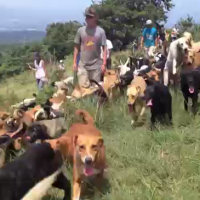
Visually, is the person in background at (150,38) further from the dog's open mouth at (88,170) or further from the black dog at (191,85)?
the dog's open mouth at (88,170)

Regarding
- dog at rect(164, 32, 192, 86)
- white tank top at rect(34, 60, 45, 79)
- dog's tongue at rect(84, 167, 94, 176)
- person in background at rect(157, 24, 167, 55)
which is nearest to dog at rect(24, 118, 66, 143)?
dog's tongue at rect(84, 167, 94, 176)

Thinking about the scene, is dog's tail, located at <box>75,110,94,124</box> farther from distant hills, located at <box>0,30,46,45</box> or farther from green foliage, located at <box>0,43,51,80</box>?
green foliage, located at <box>0,43,51,80</box>

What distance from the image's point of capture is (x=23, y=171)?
488 cm

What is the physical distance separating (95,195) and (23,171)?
3.11ft

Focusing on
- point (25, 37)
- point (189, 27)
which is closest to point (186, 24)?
point (189, 27)

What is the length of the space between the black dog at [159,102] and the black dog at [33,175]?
2175 millimetres

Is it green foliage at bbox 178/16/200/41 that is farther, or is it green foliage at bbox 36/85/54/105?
green foliage at bbox 178/16/200/41

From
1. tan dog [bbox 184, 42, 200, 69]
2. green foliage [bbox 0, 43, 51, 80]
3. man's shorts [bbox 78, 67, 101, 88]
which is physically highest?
tan dog [bbox 184, 42, 200, 69]

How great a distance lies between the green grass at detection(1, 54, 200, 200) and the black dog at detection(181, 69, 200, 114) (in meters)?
0.23

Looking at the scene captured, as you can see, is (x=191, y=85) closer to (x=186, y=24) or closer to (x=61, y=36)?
(x=186, y=24)

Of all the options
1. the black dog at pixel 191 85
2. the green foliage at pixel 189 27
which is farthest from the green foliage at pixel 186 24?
the black dog at pixel 191 85

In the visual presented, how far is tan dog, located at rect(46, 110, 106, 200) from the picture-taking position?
16.3ft

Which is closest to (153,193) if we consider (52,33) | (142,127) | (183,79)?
(142,127)

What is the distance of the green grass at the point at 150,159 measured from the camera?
5211 millimetres
